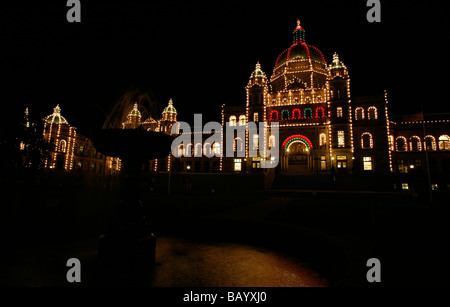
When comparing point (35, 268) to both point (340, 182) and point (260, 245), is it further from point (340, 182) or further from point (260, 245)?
point (340, 182)

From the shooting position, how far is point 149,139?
6320 millimetres

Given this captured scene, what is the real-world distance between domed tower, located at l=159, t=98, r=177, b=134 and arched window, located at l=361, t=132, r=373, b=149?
38154 millimetres

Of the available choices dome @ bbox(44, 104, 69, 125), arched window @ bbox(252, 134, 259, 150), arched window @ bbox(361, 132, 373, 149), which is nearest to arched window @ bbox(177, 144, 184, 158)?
arched window @ bbox(252, 134, 259, 150)

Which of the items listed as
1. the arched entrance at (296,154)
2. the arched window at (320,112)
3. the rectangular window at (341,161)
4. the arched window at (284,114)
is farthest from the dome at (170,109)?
the rectangular window at (341,161)

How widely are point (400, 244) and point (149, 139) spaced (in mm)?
7152

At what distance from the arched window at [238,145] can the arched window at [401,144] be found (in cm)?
2807

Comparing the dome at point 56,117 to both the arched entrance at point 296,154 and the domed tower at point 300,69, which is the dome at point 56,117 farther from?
the arched entrance at point 296,154

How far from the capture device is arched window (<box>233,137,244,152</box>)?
4371 centimetres

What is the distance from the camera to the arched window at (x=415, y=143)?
42.3m

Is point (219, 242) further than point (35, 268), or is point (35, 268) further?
point (219, 242)

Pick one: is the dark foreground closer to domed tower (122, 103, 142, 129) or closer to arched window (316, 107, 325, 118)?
arched window (316, 107, 325, 118)

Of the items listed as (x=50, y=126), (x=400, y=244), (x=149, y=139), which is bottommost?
(x=400, y=244)
